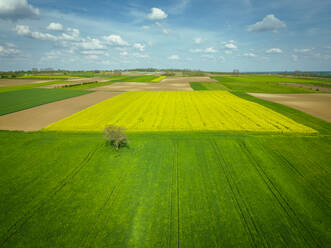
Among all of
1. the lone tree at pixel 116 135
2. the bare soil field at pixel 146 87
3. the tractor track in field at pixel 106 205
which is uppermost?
the bare soil field at pixel 146 87

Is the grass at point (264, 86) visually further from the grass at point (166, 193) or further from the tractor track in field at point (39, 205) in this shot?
the tractor track in field at point (39, 205)

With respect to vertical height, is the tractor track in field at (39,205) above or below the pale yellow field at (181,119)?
below

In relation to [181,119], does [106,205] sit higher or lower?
lower

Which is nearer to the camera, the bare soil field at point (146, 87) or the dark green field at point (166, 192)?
the dark green field at point (166, 192)

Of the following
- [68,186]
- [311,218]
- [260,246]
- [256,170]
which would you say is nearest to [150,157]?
[68,186]

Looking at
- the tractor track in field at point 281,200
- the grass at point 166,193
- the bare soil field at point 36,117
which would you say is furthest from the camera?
the bare soil field at point 36,117

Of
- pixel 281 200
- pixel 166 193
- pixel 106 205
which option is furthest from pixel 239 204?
pixel 106 205

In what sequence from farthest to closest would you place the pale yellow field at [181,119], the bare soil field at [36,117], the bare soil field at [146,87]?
the bare soil field at [146,87]
the bare soil field at [36,117]
the pale yellow field at [181,119]

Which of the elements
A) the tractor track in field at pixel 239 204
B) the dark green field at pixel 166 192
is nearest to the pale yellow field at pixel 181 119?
the dark green field at pixel 166 192

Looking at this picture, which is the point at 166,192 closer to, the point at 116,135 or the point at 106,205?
the point at 106,205
